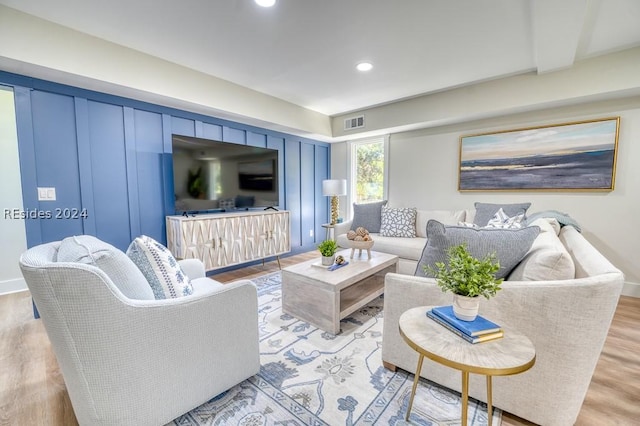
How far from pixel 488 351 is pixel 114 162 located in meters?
3.38

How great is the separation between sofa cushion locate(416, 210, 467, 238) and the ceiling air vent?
1707 millimetres

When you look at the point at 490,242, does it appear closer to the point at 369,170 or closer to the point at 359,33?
the point at 359,33

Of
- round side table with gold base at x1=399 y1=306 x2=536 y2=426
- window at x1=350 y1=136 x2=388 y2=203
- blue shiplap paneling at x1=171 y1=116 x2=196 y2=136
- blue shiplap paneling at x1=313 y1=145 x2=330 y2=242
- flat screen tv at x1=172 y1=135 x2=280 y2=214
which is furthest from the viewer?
blue shiplap paneling at x1=313 y1=145 x2=330 y2=242

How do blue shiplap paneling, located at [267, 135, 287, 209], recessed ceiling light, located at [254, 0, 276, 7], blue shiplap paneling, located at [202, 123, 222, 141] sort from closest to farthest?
recessed ceiling light, located at [254, 0, 276, 7]
blue shiplap paneling, located at [202, 123, 222, 141]
blue shiplap paneling, located at [267, 135, 287, 209]

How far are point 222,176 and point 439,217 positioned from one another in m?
2.89

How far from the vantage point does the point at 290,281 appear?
7.61 ft

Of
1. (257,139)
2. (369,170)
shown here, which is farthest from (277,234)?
(369,170)

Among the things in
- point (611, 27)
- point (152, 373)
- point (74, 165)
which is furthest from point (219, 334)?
point (611, 27)

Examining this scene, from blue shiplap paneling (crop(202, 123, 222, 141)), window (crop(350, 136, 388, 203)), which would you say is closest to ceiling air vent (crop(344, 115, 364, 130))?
window (crop(350, 136, 388, 203))

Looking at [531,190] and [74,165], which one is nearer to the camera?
[74,165]

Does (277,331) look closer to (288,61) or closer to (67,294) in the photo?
(67,294)

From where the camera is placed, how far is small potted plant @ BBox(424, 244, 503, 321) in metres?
1.02

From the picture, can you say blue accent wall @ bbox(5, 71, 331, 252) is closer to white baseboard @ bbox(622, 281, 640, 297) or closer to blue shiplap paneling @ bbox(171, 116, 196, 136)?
blue shiplap paneling @ bbox(171, 116, 196, 136)

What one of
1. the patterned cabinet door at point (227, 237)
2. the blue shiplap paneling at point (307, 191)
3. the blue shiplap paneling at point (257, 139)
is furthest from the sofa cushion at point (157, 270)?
the blue shiplap paneling at point (307, 191)
